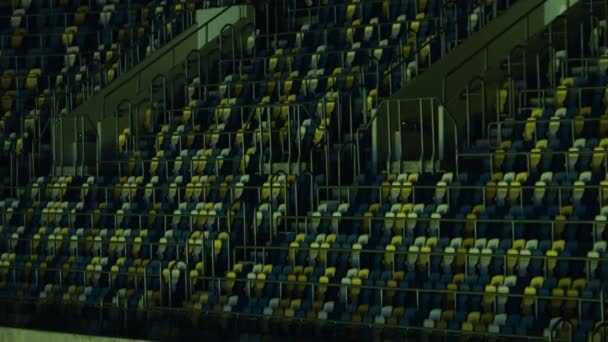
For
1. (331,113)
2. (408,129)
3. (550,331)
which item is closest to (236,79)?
(331,113)

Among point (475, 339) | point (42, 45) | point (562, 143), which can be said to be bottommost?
point (475, 339)

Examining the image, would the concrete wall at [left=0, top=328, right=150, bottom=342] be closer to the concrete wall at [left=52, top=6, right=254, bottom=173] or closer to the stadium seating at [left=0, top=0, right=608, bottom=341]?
the stadium seating at [left=0, top=0, right=608, bottom=341]

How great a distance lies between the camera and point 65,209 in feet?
63.1

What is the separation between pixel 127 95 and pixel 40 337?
652cm

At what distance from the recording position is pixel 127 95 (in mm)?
21250

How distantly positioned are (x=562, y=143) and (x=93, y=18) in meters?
9.48

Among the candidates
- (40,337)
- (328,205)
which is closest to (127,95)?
(328,205)

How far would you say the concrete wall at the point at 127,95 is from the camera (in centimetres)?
2047

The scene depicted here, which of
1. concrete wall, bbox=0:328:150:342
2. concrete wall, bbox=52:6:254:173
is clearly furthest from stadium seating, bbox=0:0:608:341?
concrete wall, bbox=0:328:150:342

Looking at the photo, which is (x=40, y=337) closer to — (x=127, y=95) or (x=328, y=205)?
(x=328, y=205)

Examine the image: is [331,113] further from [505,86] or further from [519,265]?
[519,265]

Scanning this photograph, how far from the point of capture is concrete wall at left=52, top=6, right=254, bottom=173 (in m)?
20.5

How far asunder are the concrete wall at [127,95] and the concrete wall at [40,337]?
4835 millimetres

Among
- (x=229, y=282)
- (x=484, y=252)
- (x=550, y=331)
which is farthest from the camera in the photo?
(x=229, y=282)
